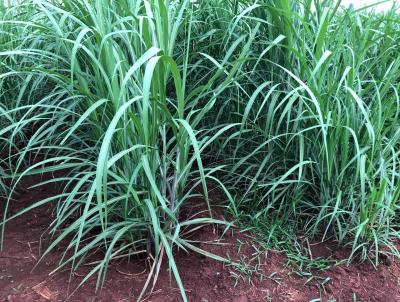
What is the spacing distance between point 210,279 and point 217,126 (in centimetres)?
63

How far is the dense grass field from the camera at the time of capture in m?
1.57

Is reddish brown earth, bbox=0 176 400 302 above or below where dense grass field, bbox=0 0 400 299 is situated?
below

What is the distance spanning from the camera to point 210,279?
5.44 ft

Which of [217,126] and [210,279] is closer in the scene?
[210,279]

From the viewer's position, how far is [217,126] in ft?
6.32

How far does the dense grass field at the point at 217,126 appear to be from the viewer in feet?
5.16

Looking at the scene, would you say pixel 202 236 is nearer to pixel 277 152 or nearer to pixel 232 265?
pixel 232 265

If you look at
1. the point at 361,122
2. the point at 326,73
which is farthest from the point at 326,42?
the point at 361,122

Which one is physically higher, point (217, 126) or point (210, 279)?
point (217, 126)

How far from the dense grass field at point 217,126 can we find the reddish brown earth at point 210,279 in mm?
58

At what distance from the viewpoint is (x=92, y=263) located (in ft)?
5.50

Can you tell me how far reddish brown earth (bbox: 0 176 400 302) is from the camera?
160 centimetres

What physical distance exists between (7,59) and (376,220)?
193 centimetres

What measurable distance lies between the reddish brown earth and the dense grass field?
58 millimetres
